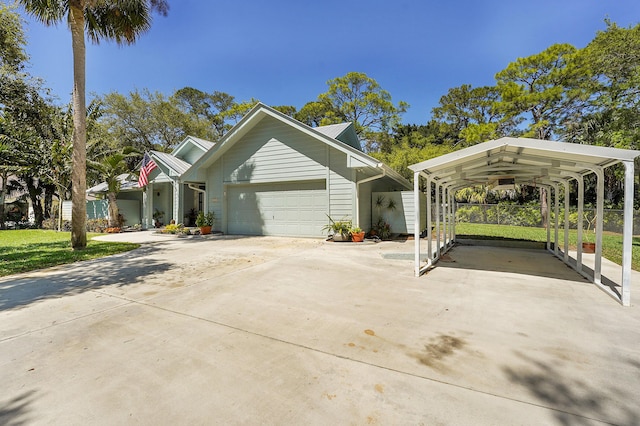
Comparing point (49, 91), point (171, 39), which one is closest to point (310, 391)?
point (171, 39)

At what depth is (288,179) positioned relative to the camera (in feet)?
40.0

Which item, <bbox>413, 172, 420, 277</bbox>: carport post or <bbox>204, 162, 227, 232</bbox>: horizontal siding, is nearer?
<bbox>413, 172, 420, 277</bbox>: carport post

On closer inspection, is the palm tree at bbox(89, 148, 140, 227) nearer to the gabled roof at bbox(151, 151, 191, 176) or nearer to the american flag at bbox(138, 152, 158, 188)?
the american flag at bbox(138, 152, 158, 188)

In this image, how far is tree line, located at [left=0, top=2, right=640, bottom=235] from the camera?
12977 millimetres

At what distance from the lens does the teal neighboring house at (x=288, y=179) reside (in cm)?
1115

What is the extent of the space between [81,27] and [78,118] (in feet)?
8.98

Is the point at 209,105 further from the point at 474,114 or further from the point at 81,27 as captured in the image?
the point at 474,114

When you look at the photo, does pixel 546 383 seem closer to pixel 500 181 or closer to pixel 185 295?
pixel 185 295

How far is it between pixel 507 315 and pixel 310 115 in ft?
86.8

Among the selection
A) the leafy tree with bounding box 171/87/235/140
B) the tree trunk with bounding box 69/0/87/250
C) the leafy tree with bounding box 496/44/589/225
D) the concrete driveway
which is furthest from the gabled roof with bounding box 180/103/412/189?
the leafy tree with bounding box 171/87/235/140

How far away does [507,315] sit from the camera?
3691 millimetres

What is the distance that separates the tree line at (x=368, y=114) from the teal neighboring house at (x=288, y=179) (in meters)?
5.61

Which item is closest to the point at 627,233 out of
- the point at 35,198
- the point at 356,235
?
the point at 356,235

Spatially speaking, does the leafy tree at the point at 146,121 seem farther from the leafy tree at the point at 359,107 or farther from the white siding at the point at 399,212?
the white siding at the point at 399,212
